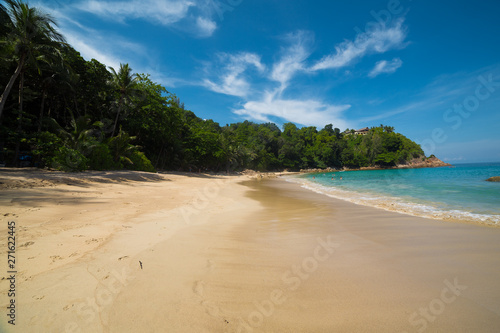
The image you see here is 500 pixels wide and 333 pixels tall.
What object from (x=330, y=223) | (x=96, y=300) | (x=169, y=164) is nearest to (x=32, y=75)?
(x=169, y=164)

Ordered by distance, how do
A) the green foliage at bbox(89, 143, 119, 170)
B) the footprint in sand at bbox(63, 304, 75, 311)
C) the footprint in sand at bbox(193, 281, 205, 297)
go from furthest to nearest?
the green foliage at bbox(89, 143, 119, 170), the footprint in sand at bbox(193, 281, 205, 297), the footprint in sand at bbox(63, 304, 75, 311)

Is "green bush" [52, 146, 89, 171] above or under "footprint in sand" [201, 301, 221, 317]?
above

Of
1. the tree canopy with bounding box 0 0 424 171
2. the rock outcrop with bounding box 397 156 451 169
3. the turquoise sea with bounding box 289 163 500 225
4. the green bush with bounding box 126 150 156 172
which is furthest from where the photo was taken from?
the rock outcrop with bounding box 397 156 451 169

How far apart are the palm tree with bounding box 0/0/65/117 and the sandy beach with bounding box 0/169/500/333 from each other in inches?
595

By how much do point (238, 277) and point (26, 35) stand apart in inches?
826

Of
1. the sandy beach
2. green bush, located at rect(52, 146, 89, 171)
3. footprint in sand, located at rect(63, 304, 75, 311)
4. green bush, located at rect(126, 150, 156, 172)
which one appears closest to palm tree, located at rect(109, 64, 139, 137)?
green bush, located at rect(126, 150, 156, 172)

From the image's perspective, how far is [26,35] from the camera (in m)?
12.9

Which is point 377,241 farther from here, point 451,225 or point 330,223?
point 451,225

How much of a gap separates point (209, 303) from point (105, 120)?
83.8 feet

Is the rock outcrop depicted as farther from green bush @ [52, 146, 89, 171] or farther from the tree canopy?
green bush @ [52, 146, 89, 171]

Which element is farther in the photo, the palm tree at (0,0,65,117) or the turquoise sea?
the palm tree at (0,0,65,117)

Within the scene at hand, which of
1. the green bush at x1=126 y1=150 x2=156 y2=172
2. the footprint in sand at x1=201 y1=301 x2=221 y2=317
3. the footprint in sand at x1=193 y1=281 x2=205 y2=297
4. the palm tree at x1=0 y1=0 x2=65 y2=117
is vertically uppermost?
the palm tree at x1=0 y1=0 x2=65 y2=117

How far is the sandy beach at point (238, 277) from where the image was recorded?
1.70 meters

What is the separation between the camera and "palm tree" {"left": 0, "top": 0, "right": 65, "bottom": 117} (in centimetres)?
1249
